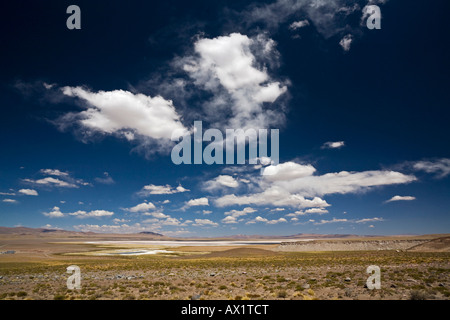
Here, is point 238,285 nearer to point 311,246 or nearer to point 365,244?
point 311,246

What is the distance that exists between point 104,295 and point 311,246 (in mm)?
90140

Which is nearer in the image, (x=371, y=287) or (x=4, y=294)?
(x=371, y=287)

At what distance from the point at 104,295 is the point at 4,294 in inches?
293
